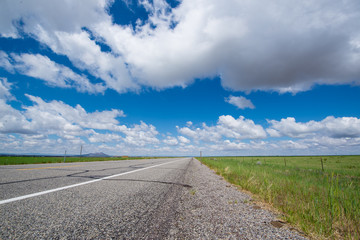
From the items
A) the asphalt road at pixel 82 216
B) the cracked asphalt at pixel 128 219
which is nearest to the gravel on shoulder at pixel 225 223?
the cracked asphalt at pixel 128 219

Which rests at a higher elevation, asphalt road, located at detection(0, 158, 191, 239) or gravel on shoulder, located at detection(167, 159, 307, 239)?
asphalt road, located at detection(0, 158, 191, 239)

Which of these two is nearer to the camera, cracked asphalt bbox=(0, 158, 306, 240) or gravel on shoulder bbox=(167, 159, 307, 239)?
cracked asphalt bbox=(0, 158, 306, 240)

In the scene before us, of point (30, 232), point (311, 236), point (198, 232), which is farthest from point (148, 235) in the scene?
point (311, 236)

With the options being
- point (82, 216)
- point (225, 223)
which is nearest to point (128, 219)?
point (82, 216)

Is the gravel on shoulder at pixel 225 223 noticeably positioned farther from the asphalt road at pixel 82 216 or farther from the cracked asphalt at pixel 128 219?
the asphalt road at pixel 82 216

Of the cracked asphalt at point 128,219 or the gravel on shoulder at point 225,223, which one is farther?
the gravel on shoulder at point 225,223

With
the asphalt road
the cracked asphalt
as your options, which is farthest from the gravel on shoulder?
the asphalt road

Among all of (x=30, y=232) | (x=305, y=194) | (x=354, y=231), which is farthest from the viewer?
(x=305, y=194)

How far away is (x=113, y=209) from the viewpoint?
2533 mm

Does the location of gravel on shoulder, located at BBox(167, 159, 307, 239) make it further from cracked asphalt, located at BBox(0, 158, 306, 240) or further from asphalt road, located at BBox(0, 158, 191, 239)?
asphalt road, located at BBox(0, 158, 191, 239)

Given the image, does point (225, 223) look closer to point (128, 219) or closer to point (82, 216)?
point (128, 219)

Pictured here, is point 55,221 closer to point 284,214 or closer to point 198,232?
point 198,232

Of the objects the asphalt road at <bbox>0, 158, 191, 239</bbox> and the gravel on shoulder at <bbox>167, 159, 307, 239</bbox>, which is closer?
the asphalt road at <bbox>0, 158, 191, 239</bbox>

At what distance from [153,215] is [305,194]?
4.10 metres
